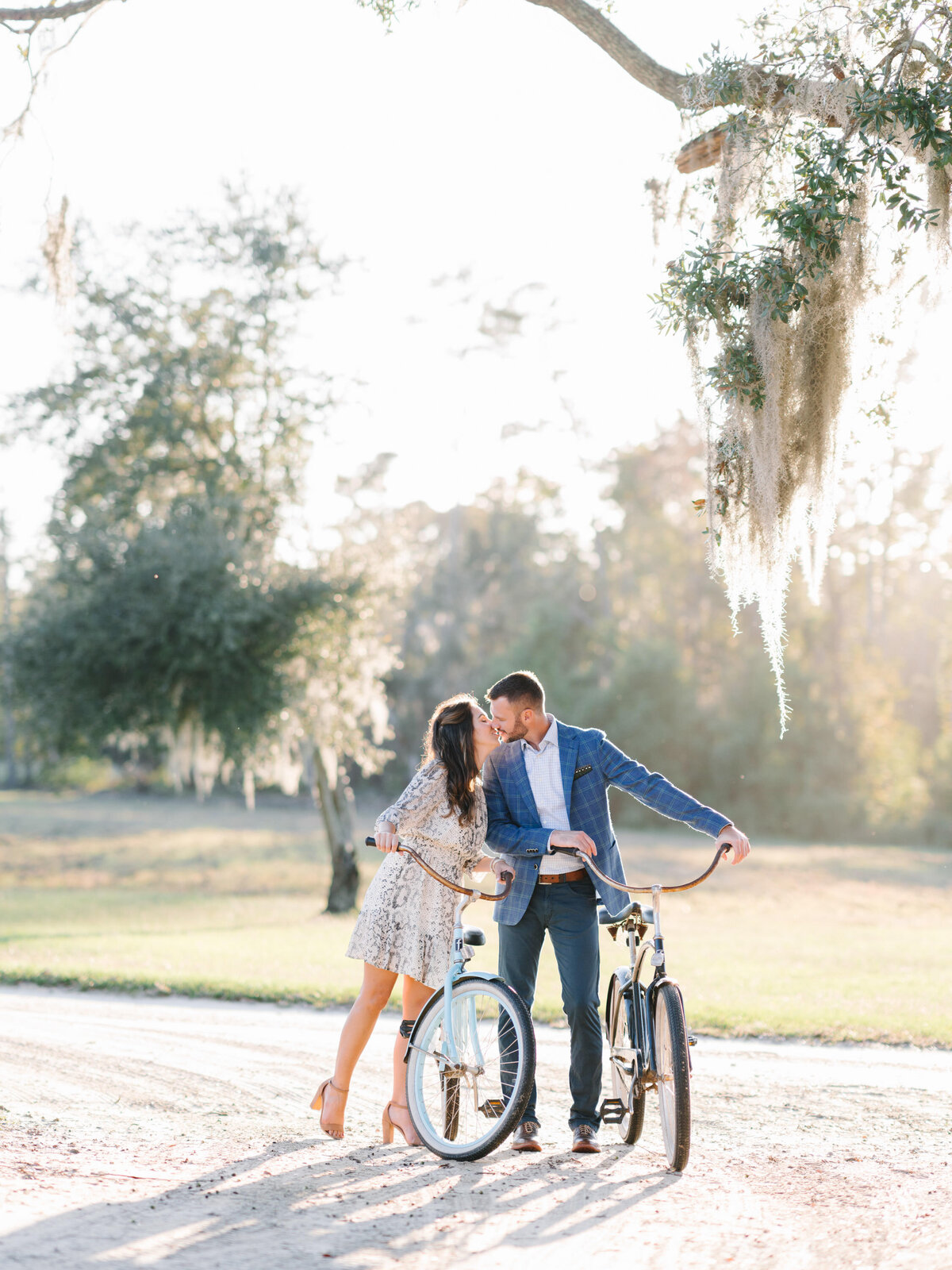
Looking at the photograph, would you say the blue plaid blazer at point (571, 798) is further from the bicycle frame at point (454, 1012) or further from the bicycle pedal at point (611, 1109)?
the bicycle pedal at point (611, 1109)

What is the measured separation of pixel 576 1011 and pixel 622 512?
143 ft

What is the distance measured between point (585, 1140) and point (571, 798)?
1.35 m

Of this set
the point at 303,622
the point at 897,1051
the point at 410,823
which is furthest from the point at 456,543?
the point at 410,823

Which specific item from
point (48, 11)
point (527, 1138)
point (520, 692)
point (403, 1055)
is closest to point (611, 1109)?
point (527, 1138)

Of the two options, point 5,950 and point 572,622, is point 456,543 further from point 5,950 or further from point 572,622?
point 5,950

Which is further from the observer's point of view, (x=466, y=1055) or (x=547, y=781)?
(x=547, y=781)

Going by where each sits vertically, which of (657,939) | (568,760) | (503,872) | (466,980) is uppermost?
(568,760)

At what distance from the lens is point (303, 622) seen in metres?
19.1

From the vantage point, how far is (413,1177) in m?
4.46

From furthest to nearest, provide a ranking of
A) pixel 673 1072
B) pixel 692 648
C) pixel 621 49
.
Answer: pixel 692 648 → pixel 621 49 → pixel 673 1072

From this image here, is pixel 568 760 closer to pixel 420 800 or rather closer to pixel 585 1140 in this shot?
pixel 420 800

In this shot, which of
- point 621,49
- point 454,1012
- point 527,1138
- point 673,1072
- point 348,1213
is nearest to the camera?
point 348,1213

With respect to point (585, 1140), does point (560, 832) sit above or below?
above

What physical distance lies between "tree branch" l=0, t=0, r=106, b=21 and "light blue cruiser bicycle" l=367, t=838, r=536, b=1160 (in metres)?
5.86
